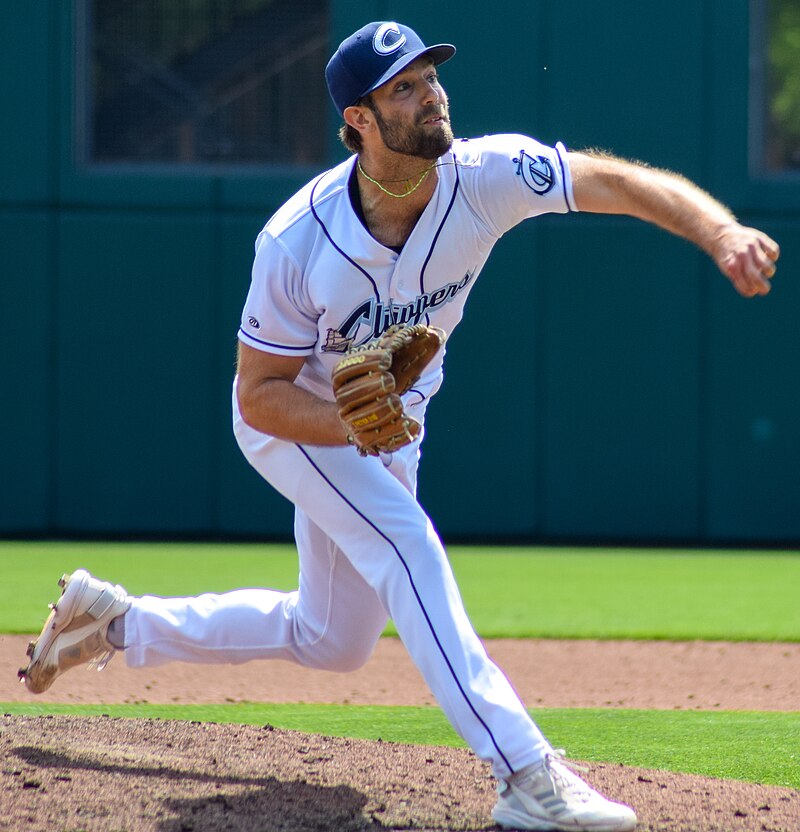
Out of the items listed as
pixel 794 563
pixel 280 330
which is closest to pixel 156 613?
pixel 280 330

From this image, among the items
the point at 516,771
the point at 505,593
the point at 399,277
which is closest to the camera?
the point at 516,771

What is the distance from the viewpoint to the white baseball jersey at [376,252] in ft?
9.20

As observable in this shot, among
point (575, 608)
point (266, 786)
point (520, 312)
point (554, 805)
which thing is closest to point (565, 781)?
point (554, 805)

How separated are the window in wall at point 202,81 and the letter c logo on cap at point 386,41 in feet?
18.8

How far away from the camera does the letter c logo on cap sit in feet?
9.18

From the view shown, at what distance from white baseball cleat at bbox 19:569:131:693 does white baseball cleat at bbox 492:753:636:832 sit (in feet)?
3.80

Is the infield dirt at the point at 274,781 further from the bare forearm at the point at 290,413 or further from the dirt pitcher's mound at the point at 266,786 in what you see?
the bare forearm at the point at 290,413

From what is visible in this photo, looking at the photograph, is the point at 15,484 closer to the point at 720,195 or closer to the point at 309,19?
the point at 309,19

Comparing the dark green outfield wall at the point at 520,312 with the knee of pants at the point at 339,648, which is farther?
the dark green outfield wall at the point at 520,312

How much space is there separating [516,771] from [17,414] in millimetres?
6537

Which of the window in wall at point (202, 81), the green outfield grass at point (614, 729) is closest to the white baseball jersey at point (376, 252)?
the green outfield grass at point (614, 729)

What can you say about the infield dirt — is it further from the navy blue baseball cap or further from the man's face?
the navy blue baseball cap

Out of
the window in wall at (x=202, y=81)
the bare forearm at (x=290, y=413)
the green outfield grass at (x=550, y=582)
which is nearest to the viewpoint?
the bare forearm at (x=290, y=413)

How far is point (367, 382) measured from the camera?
256 cm
